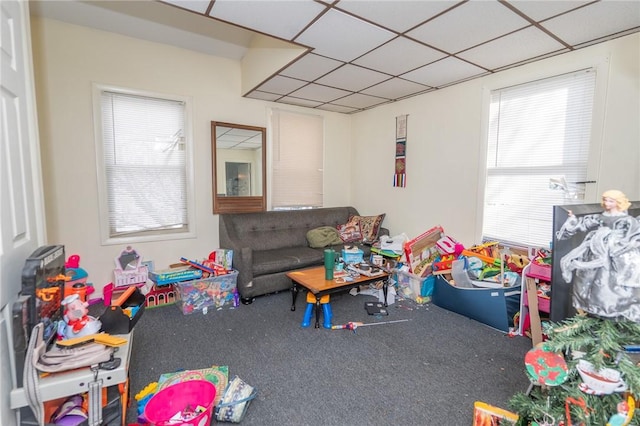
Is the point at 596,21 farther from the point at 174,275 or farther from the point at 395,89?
the point at 174,275

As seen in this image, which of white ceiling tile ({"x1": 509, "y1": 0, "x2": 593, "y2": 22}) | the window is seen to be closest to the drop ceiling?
white ceiling tile ({"x1": 509, "y1": 0, "x2": 593, "y2": 22})

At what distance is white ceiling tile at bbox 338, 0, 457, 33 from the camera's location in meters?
1.88

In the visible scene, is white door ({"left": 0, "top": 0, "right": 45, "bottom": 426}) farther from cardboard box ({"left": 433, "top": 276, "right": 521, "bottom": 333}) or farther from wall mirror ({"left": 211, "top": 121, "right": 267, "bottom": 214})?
cardboard box ({"left": 433, "top": 276, "right": 521, "bottom": 333})

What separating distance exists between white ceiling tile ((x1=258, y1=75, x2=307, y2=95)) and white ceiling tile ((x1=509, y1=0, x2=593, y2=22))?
2.03 metres

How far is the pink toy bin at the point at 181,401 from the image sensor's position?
4.83 ft

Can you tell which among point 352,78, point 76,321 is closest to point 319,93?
point 352,78

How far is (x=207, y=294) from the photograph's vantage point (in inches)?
120

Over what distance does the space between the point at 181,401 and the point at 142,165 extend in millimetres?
2577

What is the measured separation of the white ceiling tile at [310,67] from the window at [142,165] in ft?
4.51

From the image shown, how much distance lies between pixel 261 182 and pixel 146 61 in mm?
1809

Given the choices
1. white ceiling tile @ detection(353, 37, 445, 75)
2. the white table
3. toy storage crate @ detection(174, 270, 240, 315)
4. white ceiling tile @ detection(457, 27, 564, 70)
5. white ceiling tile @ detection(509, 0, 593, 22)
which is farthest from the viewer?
toy storage crate @ detection(174, 270, 240, 315)

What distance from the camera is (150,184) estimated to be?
335cm

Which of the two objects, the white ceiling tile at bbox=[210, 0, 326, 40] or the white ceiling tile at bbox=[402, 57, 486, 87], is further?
the white ceiling tile at bbox=[402, 57, 486, 87]

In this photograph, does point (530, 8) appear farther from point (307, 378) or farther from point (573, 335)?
point (307, 378)
